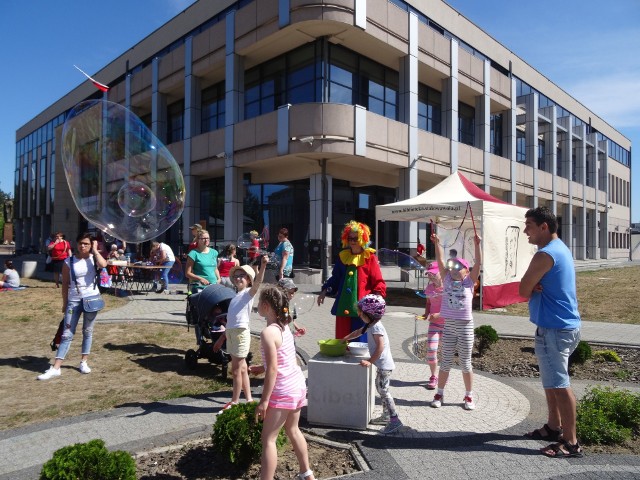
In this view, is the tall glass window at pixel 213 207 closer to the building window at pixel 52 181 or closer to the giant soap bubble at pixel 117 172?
the giant soap bubble at pixel 117 172

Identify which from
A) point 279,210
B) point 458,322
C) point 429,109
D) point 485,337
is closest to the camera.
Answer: point 458,322

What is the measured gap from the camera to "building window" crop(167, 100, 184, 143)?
27.9m

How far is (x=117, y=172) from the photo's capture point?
7527mm

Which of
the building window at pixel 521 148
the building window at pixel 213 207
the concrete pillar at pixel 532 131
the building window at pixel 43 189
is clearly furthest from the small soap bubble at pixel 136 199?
the building window at pixel 43 189

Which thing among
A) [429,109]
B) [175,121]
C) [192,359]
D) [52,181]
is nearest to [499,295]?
[192,359]

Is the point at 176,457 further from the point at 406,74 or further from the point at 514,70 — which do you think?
the point at 514,70

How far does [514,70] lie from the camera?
31.7m

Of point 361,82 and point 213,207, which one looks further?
point 213,207

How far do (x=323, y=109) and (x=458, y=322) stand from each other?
14.4 metres

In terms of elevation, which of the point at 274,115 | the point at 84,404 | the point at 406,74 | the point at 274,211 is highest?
the point at 406,74

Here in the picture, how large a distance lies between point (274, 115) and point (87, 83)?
2538cm

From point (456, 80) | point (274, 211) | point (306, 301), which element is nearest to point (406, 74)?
point (456, 80)

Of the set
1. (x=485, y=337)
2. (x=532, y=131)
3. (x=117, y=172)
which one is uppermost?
(x=532, y=131)

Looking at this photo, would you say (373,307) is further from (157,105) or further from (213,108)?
(157,105)
